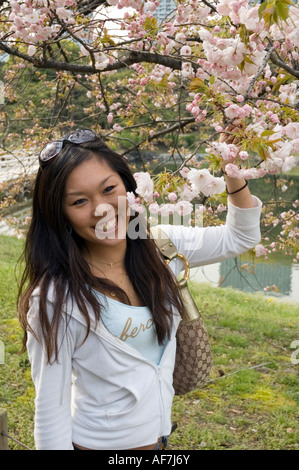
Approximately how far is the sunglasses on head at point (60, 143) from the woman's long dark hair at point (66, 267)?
0.05 ft

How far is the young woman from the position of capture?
1.26m

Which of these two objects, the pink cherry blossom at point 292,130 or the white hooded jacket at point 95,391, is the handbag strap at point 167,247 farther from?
the pink cherry blossom at point 292,130

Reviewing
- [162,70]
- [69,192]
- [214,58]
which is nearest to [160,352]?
[69,192]

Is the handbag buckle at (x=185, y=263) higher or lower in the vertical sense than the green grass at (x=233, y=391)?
higher

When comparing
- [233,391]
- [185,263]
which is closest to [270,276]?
[233,391]

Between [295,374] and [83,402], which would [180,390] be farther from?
[295,374]

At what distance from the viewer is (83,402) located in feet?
4.32

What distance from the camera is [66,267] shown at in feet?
4.43

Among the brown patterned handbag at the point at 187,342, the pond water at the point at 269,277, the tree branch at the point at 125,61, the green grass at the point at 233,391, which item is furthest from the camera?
the pond water at the point at 269,277

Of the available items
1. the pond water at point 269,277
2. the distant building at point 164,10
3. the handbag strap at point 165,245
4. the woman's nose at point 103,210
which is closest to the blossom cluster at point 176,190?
the woman's nose at point 103,210

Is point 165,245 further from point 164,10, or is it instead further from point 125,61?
point 164,10

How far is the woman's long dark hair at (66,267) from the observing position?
4.19ft

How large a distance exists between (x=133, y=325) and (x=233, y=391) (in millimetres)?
2644

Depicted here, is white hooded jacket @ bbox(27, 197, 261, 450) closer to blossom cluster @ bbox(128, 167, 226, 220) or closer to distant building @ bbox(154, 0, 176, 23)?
blossom cluster @ bbox(128, 167, 226, 220)
